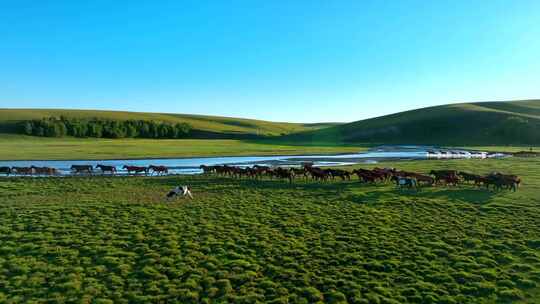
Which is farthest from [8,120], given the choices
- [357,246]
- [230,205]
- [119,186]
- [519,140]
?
[519,140]

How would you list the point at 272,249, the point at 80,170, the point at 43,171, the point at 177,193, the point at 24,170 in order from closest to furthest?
the point at 272,249, the point at 177,193, the point at 43,171, the point at 24,170, the point at 80,170

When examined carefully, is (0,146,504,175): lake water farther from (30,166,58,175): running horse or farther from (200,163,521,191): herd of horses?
(200,163,521,191): herd of horses

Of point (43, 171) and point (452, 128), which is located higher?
point (452, 128)

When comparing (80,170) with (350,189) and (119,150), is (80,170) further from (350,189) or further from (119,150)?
(119,150)

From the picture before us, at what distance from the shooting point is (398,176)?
25859 millimetres

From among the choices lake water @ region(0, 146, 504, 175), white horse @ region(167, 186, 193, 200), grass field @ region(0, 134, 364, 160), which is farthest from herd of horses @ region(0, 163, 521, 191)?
grass field @ region(0, 134, 364, 160)

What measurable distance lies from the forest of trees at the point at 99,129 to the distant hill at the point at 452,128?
4940 cm

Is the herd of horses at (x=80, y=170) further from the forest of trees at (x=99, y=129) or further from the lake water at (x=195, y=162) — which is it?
the forest of trees at (x=99, y=129)

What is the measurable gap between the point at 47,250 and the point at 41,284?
2.54 metres

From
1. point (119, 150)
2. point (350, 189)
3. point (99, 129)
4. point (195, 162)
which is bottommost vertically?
point (350, 189)

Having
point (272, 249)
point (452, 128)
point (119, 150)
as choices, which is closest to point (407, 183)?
point (272, 249)

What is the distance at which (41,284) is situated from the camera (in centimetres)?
979

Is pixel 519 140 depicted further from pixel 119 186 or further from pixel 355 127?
pixel 119 186

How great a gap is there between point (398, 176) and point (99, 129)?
378 feet
